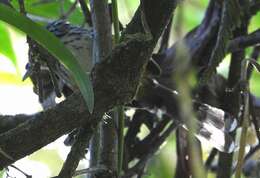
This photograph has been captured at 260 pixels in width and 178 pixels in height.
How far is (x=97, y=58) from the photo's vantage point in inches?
25.0

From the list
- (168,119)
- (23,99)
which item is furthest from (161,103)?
(23,99)

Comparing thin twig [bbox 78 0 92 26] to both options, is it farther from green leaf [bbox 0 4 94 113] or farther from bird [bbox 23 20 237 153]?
green leaf [bbox 0 4 94 113]

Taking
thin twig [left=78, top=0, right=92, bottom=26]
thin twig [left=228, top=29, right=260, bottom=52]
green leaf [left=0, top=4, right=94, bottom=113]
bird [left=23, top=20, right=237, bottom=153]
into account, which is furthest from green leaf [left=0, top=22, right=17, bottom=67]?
green leaf [left=0, top=4, right=94, bottom=113]

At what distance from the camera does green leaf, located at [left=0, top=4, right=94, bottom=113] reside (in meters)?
0.46

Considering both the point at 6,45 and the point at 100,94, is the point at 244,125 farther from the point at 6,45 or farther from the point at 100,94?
the point at 6,45

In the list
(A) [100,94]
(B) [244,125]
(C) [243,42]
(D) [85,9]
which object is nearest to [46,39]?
(A) [100,94]

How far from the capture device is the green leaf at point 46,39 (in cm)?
46

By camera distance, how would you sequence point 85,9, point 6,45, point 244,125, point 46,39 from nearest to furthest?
1. point 46,39
2. point 244,125
3. point 85,9
4. point 6,45

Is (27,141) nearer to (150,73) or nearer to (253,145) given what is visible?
(150,73)

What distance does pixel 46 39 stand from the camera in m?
0.46

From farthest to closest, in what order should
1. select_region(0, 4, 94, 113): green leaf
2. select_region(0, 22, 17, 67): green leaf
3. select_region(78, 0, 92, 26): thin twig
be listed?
select_region(0, 22, 17, 67): green leaf → select_region(78, 0, 92, 26): thin twig → select_region(0, 4, 94, 113): green leaf

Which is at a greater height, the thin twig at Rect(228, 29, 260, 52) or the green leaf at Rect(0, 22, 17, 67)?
the green leaf at Rect(0, 22, 17, 67)

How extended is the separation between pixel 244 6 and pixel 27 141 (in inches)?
20.9

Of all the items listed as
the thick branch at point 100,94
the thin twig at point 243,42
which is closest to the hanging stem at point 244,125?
the thick branch at point 100,94
